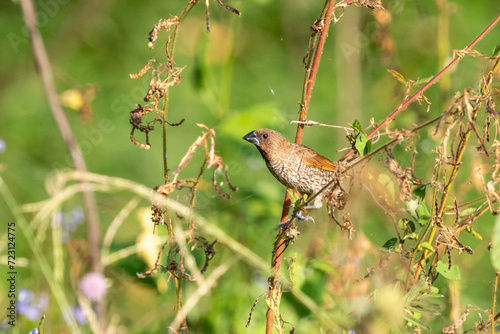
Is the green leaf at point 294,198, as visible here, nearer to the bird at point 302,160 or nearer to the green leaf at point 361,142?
the green leaf at point 361,142

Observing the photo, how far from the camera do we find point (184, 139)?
564cm

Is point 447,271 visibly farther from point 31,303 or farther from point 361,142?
point 31,303

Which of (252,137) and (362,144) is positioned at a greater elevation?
(252,137)

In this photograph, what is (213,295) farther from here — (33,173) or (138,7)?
(138,7)

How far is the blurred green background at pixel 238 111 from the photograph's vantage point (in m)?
2.66

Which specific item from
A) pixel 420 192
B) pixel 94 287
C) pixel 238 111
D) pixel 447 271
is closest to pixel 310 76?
pixel 420 192

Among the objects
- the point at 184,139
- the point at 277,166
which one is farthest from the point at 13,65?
the point at 277,166

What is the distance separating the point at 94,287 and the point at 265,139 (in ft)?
3.84

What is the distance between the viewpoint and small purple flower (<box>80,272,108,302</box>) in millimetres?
2361

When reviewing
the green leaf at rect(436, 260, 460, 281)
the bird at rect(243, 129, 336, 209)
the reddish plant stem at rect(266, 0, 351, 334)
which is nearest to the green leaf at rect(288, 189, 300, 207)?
the reddish plant stem at rect(266, 0, 351, 334)

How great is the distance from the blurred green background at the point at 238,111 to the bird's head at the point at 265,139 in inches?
2.2

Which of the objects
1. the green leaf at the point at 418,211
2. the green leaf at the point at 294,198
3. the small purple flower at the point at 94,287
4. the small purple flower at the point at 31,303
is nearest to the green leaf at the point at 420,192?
the green leaf at the point at 418,211

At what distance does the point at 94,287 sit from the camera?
236cm

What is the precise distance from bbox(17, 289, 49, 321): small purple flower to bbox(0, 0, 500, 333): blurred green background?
5 centimetres
